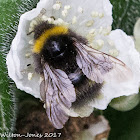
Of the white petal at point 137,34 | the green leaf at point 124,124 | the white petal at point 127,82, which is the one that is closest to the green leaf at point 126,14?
the white petal at point 137,34

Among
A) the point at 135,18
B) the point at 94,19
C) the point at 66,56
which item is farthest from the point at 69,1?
the point at 135,18

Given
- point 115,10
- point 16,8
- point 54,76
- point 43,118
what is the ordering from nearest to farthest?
1. point 54,76
2. point 16,8
3. point 43,118
4. point 115,10

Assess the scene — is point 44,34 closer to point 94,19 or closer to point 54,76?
point 54,76

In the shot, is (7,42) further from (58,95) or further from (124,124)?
(124,124)

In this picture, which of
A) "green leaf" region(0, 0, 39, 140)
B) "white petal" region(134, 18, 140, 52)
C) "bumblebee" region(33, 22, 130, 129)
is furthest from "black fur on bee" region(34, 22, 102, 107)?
"white petal" region(134, 18, 140, 52)

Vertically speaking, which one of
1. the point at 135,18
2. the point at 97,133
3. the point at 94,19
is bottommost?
the point at 97,133
